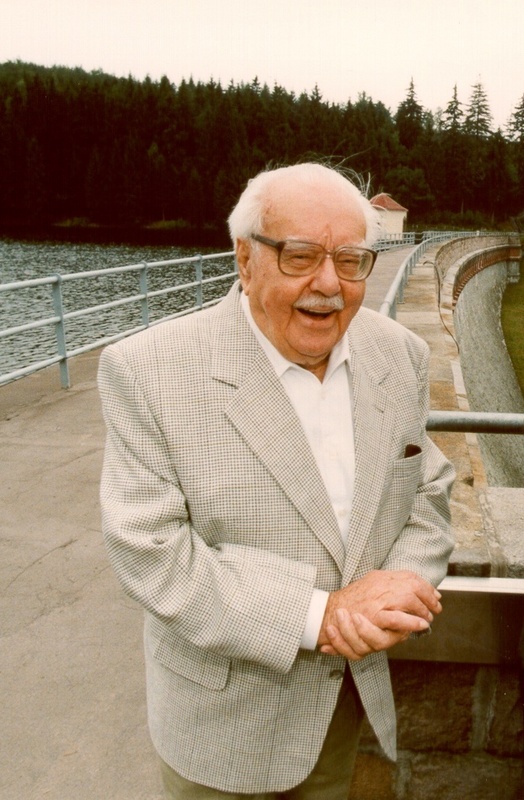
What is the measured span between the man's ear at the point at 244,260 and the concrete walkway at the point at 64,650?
5.36ft

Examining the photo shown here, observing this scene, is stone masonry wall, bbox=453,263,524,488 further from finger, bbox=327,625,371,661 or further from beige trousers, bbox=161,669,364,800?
finger, bbox=327,625,371,661

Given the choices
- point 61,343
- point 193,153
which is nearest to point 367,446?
point 61,343

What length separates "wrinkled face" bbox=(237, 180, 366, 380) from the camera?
1364 millimetres

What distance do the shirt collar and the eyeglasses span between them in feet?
0.50

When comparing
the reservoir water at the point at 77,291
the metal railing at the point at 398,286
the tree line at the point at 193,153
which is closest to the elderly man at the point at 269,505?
the metal railing at the point at 398,286

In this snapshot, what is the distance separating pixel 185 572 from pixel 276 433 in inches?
12.8

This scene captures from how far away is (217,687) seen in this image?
141 centimetres

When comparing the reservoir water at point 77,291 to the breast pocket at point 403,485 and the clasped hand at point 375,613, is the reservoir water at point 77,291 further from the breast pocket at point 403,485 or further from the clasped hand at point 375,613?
the clasped hand at point 375,613

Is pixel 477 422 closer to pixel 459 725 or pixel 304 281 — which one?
pixel 304 281

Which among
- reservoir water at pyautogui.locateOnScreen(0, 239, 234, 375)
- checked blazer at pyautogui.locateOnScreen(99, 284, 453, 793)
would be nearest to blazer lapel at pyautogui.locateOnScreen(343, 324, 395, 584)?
checked blazer at pyautogui.locateOnScreen(99, 284, 453, 793)

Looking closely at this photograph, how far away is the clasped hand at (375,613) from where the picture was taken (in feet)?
4.23

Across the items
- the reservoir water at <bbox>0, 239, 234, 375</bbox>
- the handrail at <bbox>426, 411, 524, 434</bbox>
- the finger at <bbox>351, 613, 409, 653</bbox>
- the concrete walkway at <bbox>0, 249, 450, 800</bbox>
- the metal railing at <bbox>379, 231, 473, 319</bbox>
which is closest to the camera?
the finger at <bbox>351, 613, 409, 653</bbox>

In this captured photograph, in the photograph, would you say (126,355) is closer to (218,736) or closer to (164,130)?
(218,736)

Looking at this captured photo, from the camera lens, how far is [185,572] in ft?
4.26
